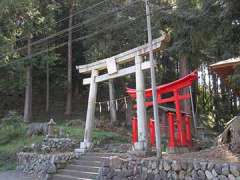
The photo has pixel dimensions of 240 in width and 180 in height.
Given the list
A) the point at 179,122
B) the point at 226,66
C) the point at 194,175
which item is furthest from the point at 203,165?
the point at 226,66

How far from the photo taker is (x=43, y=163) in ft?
52.2

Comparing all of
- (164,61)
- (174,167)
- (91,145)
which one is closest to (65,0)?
(164,61)

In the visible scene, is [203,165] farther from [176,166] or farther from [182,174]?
[176,166]

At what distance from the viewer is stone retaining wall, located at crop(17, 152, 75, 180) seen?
50.0 feet

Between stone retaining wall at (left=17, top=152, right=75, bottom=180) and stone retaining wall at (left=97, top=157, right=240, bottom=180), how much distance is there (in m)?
2.97

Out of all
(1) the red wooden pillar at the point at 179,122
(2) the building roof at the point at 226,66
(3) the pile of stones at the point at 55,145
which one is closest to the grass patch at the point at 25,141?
(3) the pile of stones at the point at 55,145

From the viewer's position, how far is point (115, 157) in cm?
1270

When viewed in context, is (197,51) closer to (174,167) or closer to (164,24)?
(164,24)

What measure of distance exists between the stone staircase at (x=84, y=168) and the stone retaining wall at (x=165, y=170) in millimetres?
752

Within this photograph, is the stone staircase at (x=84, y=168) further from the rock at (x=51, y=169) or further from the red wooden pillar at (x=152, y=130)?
the red wooden pillar at (x=152, y=130)

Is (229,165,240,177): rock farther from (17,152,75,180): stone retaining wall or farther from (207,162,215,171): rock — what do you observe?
(17,152,75,180): stone retaining wall

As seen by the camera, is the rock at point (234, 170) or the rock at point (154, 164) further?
the rock at point (154, 164)

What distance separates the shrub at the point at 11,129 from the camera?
21766 millimetres

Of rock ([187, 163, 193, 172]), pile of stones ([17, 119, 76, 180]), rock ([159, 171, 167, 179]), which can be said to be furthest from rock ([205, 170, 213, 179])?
pile of stones ([17, 119, 76, 180])
